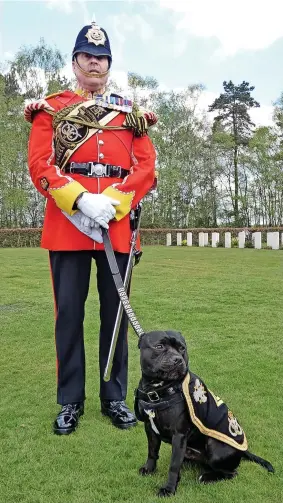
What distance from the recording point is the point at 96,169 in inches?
114

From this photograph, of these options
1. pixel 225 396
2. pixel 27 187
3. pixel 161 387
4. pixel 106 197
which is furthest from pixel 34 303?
pixel 27 187

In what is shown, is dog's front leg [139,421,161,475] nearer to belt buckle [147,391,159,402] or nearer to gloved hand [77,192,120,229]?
belt buckle [147,391,159,402]

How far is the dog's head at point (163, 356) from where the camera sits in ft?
6.95

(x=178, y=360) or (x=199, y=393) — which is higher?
(x=178, y=360)

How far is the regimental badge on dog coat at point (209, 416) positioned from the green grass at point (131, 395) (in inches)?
8.0

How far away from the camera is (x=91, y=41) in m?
2.89

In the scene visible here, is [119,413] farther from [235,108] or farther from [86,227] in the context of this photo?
[235,108]

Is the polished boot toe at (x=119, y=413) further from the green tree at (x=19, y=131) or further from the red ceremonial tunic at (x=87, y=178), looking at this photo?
the green tree at (x=19, y=131)

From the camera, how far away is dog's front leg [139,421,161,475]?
2311mm

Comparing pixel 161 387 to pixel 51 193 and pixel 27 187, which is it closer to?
pixel 51 193

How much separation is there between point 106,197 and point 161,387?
3.24 ft

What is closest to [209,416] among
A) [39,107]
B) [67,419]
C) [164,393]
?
[164,393]

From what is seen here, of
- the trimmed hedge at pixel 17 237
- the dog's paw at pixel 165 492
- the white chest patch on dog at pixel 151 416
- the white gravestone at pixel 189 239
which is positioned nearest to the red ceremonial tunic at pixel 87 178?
the white chest patch on dog at pixel 151 416

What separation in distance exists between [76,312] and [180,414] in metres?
0.99
